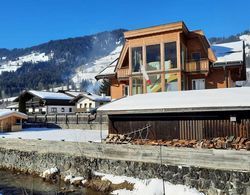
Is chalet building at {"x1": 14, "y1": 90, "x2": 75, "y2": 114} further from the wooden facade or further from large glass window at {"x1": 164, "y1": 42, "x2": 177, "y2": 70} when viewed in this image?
the wooden facade

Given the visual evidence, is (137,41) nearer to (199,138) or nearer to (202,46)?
(202,46)

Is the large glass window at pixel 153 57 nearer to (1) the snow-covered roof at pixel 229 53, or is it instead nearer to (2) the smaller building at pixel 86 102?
(1) the snow-covered roof at pixel 229 53

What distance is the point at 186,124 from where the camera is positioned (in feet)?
74.6

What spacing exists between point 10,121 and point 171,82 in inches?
906

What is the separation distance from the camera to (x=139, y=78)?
33531mm

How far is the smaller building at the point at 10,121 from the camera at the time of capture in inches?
1687

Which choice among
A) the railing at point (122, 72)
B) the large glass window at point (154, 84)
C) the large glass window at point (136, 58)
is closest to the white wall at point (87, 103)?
the railing at point (122, 72)

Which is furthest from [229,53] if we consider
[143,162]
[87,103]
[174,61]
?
[87,103]

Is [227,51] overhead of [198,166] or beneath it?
overhead

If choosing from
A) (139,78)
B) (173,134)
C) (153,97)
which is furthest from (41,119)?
(173,134)

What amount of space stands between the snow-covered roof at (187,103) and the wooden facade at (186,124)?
760mm

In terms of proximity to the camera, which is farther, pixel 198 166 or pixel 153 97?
pixel 153 97

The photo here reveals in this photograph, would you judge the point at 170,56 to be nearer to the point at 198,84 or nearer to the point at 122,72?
the point at 198,84

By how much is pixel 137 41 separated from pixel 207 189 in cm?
1956
